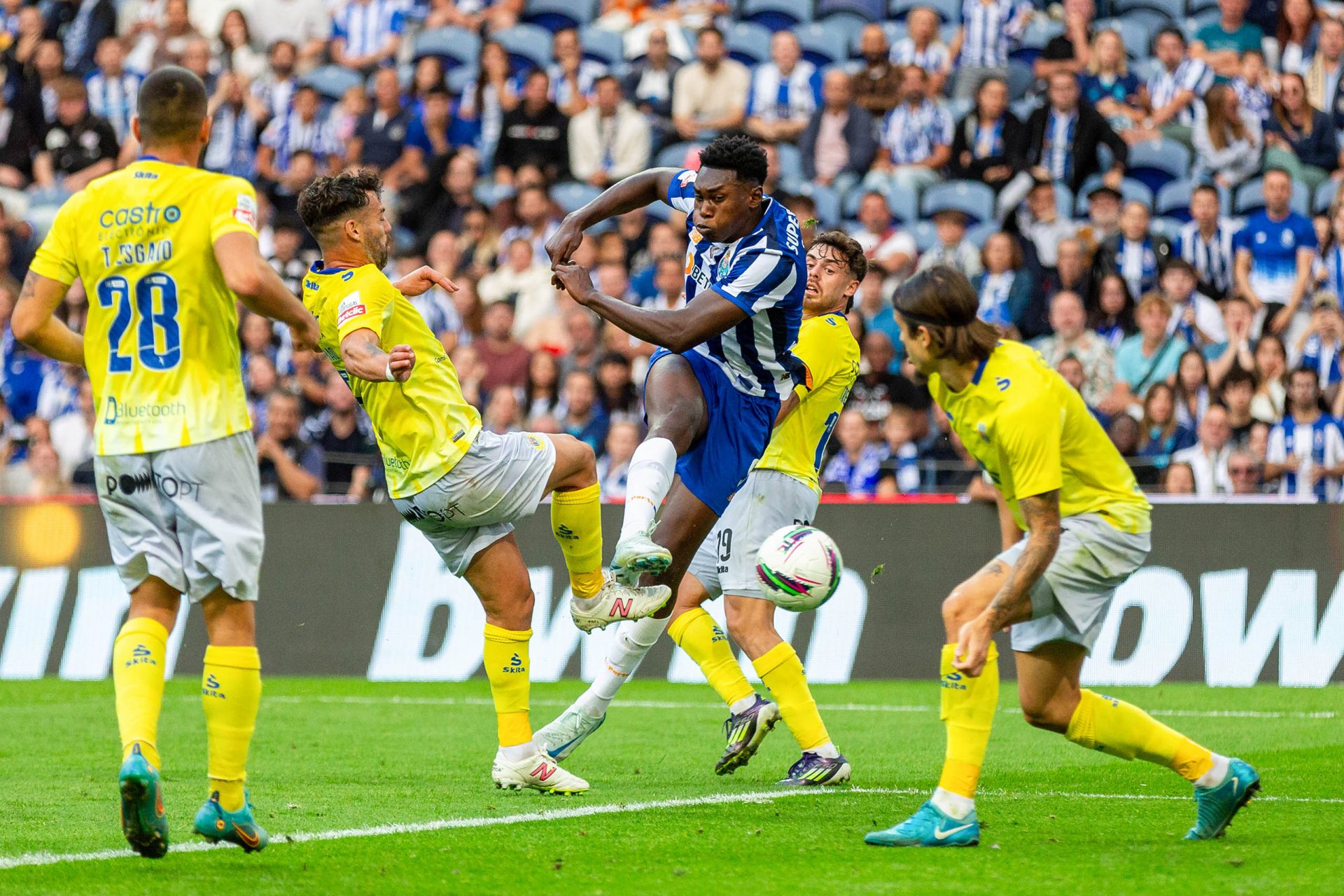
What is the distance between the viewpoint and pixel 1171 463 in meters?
12.4

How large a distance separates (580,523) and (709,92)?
11.4 meters

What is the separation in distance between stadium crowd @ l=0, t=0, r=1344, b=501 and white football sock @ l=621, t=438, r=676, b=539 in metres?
6.44

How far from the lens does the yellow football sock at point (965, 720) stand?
5672mm

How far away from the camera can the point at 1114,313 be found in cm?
1444

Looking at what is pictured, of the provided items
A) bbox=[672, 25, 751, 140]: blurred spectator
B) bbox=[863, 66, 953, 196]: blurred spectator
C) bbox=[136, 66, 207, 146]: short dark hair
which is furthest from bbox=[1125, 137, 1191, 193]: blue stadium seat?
bbox=[136, 66, 207, 146]: short dark hair

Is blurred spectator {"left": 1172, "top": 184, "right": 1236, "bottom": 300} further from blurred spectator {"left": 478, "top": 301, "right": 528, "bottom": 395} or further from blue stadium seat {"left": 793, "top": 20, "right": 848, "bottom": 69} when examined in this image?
blurred spectator {"left": 478, "top": 301, "right": 528, "bottom": 395}

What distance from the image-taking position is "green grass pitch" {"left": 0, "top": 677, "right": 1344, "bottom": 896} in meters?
5.10

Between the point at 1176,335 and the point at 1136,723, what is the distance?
28.7 feet

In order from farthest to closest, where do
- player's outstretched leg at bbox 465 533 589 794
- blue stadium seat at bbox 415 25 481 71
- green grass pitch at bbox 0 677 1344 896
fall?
blue stadium seat at bbox 415 25 481 71, player's outstretched leg at bbox 465 533 589 794, green grass pitch at bbox 0 677 1344 896

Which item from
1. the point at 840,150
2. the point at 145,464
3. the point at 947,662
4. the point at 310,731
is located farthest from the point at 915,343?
the point at 840,150

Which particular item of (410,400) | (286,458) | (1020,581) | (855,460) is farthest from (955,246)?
(1020,581)

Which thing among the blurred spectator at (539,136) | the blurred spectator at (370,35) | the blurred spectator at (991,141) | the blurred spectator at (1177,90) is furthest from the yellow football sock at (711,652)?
the blurred spectator at (370,35)

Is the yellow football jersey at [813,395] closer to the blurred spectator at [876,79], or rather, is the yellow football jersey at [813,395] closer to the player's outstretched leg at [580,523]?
the player's outstretched leg at [580,523]

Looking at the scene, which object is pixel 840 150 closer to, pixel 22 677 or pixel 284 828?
pixel 22 677
